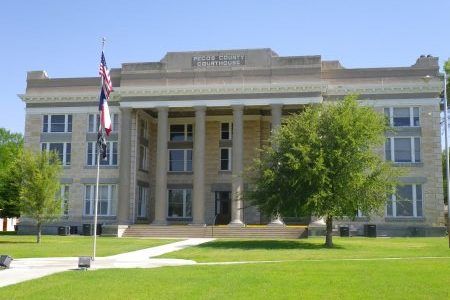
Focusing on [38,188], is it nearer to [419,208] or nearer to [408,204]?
[408,204]

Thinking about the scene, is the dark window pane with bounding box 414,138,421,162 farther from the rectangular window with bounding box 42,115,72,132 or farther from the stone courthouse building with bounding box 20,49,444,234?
the rectangular window with bounding box 42,115,72,132

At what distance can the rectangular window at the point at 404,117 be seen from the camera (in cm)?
4816

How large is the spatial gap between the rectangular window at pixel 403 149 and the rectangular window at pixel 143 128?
22423 mm

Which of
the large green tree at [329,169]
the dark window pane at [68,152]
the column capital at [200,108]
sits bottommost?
the large green tree at [329,169]

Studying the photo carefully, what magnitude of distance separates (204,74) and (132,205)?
43.9 feet

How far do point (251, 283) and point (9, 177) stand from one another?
29.2 m

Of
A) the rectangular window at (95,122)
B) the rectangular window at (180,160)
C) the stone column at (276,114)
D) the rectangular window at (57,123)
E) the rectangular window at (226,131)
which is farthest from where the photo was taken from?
the rectangular window at (180,160)

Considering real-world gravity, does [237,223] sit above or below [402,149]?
below

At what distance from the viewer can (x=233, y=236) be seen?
1761 inches

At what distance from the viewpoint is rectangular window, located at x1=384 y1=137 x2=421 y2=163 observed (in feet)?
157

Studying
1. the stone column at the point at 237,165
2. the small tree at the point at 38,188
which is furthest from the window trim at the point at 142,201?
the small tree at the point at 38,188

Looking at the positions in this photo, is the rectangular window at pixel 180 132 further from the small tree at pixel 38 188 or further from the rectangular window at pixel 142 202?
the small tree at pixel 38 188

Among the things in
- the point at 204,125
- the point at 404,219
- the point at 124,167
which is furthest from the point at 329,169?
the point at 124,167

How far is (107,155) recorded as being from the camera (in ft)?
171
